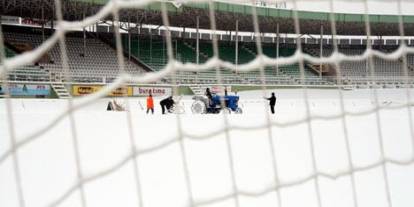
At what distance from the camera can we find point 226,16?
23.6m

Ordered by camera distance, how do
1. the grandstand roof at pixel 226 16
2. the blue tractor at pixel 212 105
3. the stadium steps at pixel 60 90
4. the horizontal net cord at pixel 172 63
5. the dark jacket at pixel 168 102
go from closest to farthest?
the horizontal net cord at pixel 172 63 < the dark jacket at pixel 168 102 < the blue tractor at pixel 212 105 < the stadium steps at pixel 60 90 < the grandstand roof at pixel 226 16

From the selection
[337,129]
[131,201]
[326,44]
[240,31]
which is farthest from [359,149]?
[326,44]

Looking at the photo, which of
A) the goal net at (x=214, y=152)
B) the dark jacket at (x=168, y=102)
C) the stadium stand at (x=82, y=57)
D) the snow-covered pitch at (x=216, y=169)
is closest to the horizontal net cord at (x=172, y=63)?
the goal net at (x=214, y=152)

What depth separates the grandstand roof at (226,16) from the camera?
19688mm

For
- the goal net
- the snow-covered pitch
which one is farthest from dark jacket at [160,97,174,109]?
the snow-covered pitch

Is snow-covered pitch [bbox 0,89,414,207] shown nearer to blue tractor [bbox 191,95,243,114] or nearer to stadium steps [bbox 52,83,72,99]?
blue tractor [bbox 191,95,243,114]

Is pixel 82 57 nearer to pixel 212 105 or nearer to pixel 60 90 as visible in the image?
pixel 60 90

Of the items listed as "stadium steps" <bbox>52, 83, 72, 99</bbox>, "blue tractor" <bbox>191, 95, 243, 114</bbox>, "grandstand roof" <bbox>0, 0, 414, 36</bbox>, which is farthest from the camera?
"grandstand roof" <bbox>0, 0, 414, 36</bbox>

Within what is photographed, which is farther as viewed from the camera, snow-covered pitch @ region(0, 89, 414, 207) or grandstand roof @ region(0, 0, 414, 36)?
grandstand roof @ region(0, 0, 414, 36)

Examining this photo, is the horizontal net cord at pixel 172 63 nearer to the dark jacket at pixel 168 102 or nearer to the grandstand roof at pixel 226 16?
the dark jacket at pixel 168 102

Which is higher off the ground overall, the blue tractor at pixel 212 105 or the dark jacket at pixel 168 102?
the dark jacket at pixel 168 102

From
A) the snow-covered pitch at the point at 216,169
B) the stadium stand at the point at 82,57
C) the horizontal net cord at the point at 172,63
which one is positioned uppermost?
the stadium stand at the point at 82,57

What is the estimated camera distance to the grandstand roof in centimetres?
1969

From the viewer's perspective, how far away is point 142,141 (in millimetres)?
4555
